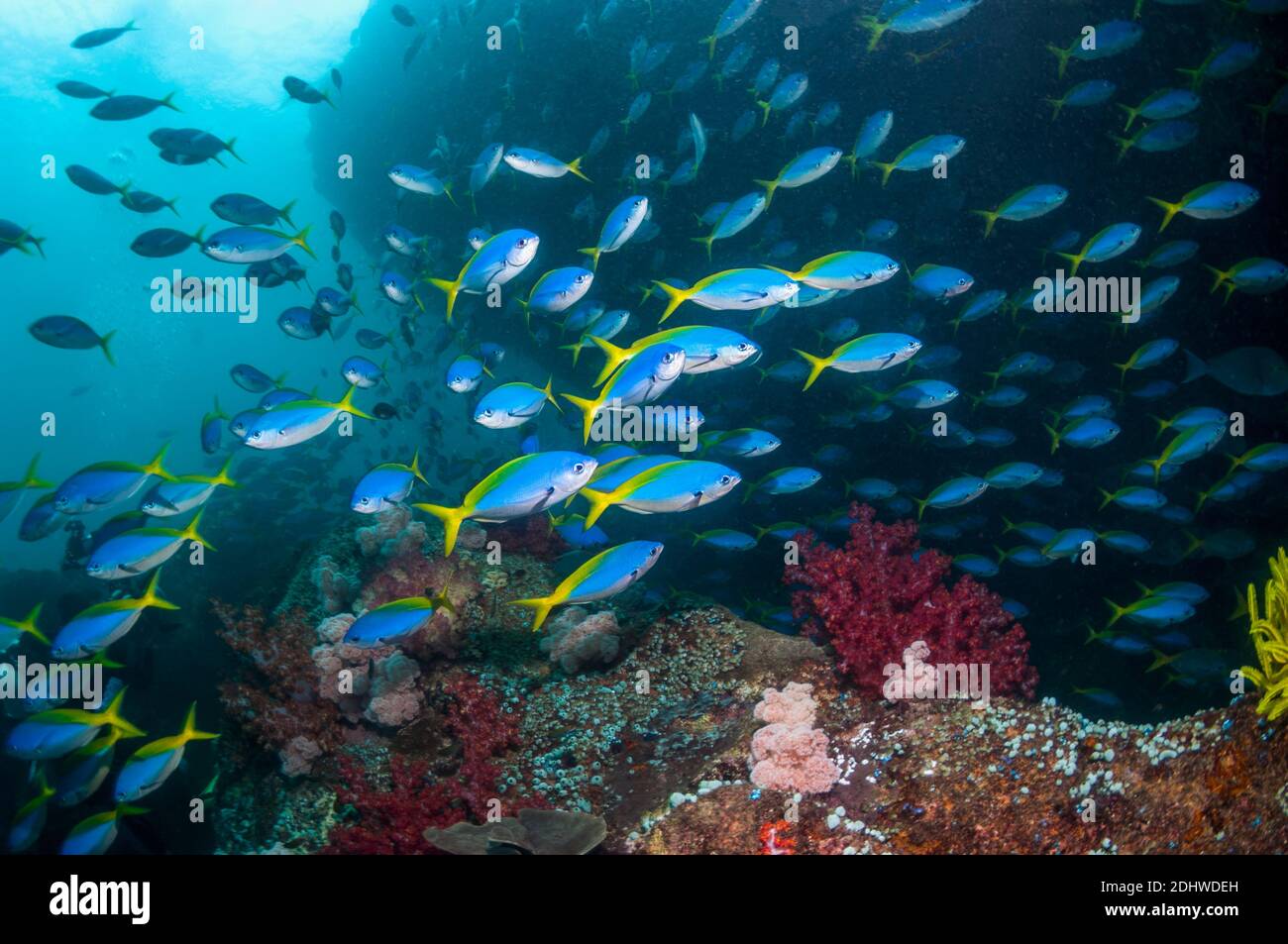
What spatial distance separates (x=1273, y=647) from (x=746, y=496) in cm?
522

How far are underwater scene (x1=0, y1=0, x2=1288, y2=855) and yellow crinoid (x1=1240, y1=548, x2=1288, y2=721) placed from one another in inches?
1.0

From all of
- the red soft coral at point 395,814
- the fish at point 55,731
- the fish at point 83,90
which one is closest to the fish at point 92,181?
the fish at point 83,90

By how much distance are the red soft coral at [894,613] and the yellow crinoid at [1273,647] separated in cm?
128

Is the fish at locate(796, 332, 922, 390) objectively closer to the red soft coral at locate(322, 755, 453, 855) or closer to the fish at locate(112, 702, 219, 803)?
the red soft coral at locate(322, 755, 453, 855)

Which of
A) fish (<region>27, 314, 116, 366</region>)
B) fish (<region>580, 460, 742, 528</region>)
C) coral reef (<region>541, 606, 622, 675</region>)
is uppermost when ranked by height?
fish (<region>27, 314, 116, 366</region>)

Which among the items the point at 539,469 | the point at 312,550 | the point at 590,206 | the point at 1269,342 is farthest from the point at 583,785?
the point at 1269,342

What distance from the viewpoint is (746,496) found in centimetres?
797

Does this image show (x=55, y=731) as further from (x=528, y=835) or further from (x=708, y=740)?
(x=708, y=740)

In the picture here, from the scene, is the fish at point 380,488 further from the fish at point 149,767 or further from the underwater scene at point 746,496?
the fish at point 149,767

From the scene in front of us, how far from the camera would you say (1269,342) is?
9484mm

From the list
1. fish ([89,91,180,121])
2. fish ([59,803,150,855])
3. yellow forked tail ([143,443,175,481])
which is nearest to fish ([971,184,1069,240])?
yellow forked tail ([143,443,175,481])

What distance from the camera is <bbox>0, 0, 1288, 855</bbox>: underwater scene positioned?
368cm

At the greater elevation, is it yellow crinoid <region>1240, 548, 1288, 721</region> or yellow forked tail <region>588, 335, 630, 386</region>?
yellow forked tail <region>588, 335, 630, 386</region>

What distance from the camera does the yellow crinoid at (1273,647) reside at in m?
2.93
